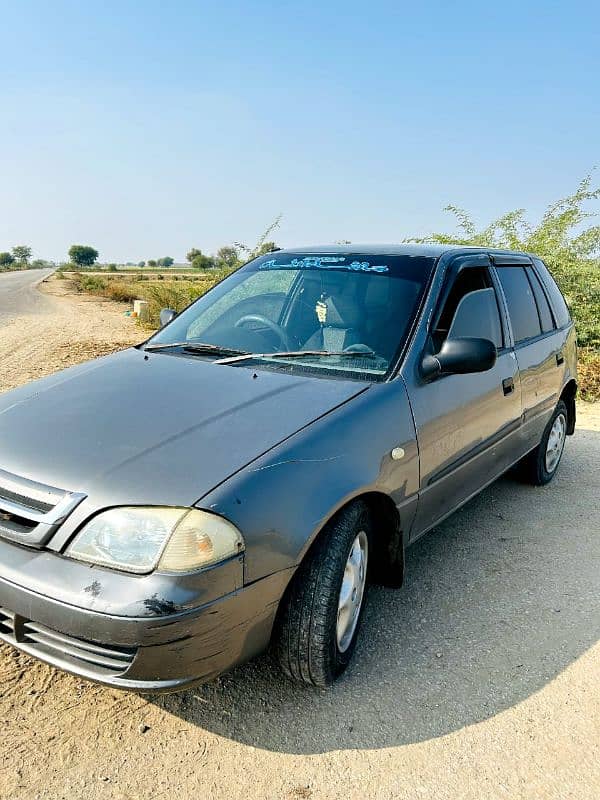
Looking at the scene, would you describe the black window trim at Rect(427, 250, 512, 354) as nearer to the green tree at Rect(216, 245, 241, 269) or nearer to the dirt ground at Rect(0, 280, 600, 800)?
the dirt ground at Rect(0, 280, 600, 800)

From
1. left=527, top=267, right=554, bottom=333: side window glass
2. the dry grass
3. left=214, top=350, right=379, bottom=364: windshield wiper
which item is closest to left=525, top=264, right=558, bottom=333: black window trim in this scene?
left=527, top=267, right=554, bottom=333: side window glass

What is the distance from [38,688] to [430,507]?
1797mm

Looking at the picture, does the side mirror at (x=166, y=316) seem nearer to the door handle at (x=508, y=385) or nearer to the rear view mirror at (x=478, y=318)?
the rear view mirror at (x=478, y=318)

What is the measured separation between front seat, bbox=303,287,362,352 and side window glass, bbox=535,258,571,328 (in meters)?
2.20

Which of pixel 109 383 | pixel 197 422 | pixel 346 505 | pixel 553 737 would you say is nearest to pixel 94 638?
pixel 197 422

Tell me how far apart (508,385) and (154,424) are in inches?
87.3

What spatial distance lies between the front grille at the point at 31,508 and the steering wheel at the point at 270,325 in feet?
4.58

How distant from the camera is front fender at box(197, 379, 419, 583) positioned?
1993 mm

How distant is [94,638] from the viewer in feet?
6.18

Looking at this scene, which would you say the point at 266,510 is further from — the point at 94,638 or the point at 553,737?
the point at 553,737

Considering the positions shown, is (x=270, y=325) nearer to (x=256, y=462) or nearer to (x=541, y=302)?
(x=256, y=462)

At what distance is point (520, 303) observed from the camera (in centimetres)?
419

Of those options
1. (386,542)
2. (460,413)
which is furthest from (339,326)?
(386,542)

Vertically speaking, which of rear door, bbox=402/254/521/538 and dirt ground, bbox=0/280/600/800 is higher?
rear door, bbox=402/254/521/538
